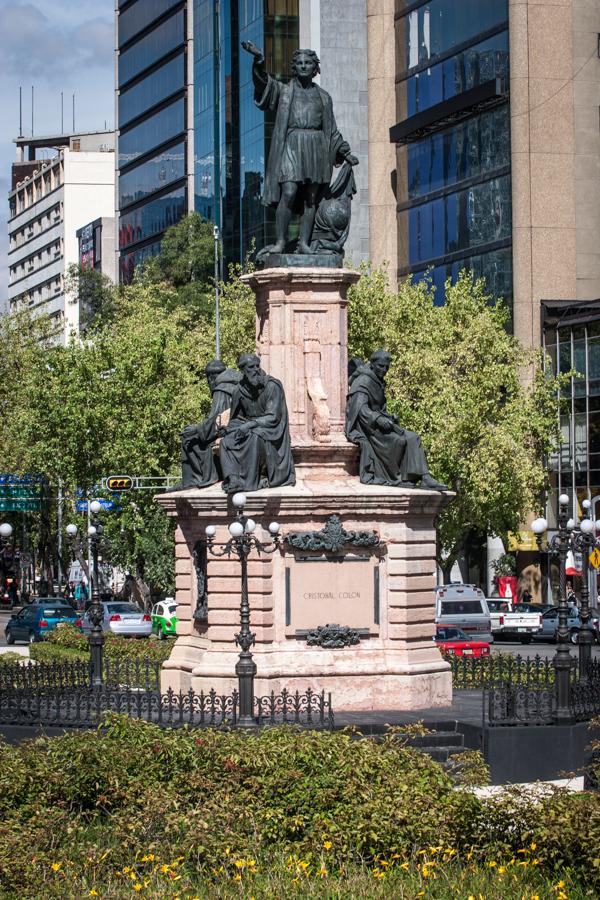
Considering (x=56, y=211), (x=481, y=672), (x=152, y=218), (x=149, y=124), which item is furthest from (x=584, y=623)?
(x=56, y=211)

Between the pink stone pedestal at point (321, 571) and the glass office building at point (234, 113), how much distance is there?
5879 cm

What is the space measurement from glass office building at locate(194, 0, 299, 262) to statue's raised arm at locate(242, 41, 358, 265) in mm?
57423

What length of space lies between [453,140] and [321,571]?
53255mm

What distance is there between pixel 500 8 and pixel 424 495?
50453mm

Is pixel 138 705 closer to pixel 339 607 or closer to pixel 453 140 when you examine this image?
pixel 339 607

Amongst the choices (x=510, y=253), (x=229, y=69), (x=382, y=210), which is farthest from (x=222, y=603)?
(x=229, y=69)

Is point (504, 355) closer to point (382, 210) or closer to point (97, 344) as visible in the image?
point (97, 344)

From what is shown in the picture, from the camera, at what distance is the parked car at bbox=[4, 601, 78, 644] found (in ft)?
186

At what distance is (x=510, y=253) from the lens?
71.1 meters

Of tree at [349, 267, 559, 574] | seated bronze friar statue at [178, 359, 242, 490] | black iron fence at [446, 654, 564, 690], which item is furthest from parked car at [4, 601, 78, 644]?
seated bronze friar statue at [178, 359, 242, 490]

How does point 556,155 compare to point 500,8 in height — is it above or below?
below

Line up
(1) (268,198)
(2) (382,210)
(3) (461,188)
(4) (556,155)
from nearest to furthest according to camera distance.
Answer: (1) (268,198) < (4) (556,155) < (3) (461,188) < (2) (382,210)

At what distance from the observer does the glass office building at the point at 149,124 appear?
102938 millimetres

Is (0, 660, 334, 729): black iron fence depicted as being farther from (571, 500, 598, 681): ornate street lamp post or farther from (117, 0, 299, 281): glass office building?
(117, 0, 299, 281): glass office building
